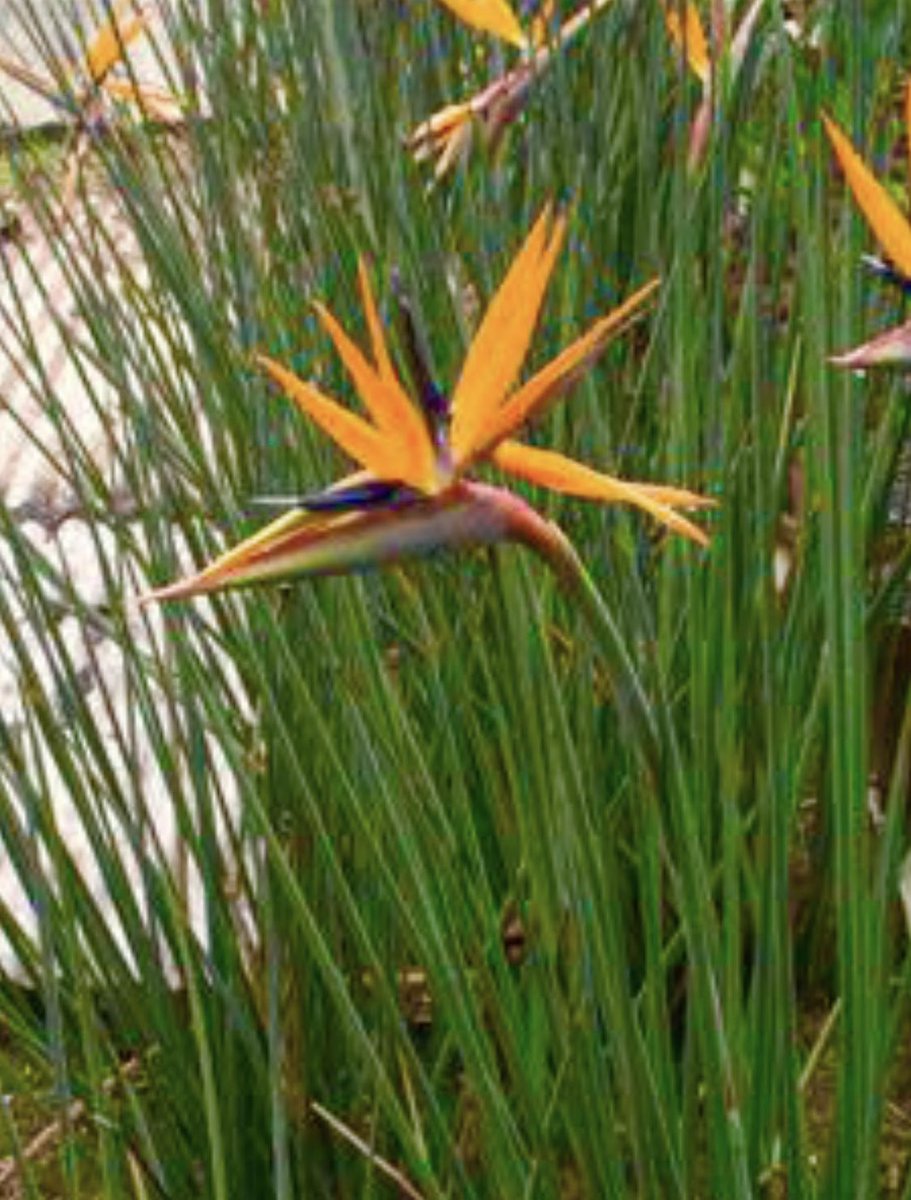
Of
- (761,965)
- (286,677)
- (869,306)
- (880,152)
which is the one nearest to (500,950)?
(761,965)

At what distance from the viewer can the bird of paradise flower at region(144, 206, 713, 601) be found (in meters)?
0.60

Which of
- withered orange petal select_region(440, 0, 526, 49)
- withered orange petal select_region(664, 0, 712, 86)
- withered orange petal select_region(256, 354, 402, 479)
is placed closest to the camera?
withered orange petal select_region(256, 354, 402, 479)

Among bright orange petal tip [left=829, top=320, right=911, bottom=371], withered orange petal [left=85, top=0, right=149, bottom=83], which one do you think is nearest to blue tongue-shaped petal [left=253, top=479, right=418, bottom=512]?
bright orange petal tip [left=829, top=320, right=911, bottom=371]

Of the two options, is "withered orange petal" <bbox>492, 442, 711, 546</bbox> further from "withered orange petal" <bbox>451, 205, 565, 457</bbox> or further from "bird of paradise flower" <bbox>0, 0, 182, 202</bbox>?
"bird of paradise flower" <bbox>0, 0, 182, 202</bbox>

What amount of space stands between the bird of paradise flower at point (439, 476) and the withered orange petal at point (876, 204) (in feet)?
0.23

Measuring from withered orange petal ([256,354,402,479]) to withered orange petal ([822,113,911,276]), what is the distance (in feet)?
0.48

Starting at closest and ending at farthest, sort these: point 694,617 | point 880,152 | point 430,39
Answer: point 694,617 → point 880,152 → point 430,39

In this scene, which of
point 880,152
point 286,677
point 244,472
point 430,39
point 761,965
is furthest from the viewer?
point 430,39

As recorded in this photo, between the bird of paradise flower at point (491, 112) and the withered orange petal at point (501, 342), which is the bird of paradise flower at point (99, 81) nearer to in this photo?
the bird of paradise flower at point (491, 112)

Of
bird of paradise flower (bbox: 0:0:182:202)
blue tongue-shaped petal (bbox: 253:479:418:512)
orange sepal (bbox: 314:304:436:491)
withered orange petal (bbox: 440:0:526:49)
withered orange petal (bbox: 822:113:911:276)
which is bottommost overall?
blue tongue-shaped petal (bbox: 253:479:418:512)

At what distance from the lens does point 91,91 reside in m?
1.43

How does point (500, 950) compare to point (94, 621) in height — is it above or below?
below

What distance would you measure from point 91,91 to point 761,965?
0.82 metres

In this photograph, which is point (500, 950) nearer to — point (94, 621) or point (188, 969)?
point (188, 969)
